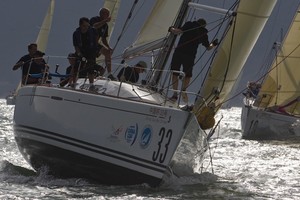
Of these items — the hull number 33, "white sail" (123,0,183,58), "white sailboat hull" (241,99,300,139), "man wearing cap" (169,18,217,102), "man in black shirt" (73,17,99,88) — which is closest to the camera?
the hull number 33

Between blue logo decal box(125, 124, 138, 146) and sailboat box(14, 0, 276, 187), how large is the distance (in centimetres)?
1

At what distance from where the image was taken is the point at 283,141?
Answer: 2277 cm

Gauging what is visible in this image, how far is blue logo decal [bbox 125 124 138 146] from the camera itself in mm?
9945

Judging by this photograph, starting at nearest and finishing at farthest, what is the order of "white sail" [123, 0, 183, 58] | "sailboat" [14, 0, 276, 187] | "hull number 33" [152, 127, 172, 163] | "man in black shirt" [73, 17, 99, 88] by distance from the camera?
"hull number 33" [152, 127, 172, 163] < "sailboat" [14, 0, 276, 187] < "man in black shirt" [73, 17, 99, 88] < "white sail" [123, 0, 183, 58]

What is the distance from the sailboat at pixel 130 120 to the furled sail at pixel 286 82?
14771 mm

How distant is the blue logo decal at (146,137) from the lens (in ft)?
32.3

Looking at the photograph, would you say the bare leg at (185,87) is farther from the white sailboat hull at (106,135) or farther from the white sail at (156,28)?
the white sail at (156,28)

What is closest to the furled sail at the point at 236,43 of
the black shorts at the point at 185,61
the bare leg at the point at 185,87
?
the bare leg at the point at 185,87

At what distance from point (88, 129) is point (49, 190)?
84 centimetres

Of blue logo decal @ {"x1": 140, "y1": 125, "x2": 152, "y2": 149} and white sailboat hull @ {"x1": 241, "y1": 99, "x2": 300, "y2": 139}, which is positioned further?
white sailboat hull @ {"x1": 241, "y1": 99, "x2": 300, "y2": 139}

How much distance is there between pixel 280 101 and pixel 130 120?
17.1 metres

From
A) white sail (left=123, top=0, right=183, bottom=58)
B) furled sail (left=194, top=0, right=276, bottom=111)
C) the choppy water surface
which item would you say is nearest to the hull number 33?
the choppy water surface

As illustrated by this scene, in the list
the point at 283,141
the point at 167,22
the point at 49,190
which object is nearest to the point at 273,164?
the point at 167,22

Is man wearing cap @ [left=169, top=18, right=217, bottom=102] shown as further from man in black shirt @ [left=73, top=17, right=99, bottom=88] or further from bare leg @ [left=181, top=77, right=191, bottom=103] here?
man in black shirt @ [left=73, top=17, right=99, bottom=88]
